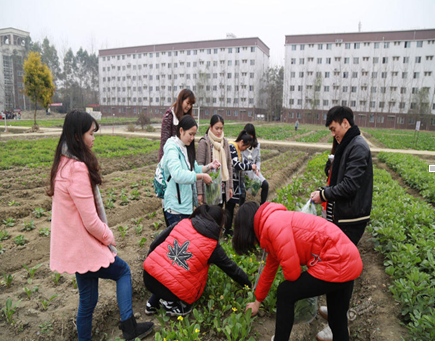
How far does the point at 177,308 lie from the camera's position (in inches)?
116

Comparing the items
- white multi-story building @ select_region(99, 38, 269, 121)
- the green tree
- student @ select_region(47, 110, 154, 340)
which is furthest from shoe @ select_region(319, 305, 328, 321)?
white multi-story building @ select_region(99, 38, 269, 121)

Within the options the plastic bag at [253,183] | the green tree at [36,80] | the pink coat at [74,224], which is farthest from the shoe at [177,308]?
the green tree at [36,80]

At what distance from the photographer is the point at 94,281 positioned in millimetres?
2348

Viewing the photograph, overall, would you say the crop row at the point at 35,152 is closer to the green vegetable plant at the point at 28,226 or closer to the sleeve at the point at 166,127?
the green vegetable plant at the point at 28,226

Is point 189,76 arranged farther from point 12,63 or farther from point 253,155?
point 253,155

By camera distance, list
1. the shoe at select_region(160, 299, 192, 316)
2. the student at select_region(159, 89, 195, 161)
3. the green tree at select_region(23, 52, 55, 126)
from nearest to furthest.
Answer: the shoe at select_region(160, 299, 192, 316)
the student at select_region(159, 89, 195, 161)
the green tree at select_region(23, 52, 55, 126)

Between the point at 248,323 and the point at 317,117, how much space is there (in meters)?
55.0

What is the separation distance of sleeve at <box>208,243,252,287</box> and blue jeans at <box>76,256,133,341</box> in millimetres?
773

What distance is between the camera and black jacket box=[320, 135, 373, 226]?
8.50 ft

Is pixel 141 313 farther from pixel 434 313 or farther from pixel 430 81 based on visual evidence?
pixel 430 81

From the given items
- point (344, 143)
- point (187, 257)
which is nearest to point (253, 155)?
point (344, 143)

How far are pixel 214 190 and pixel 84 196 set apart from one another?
7.04 ft

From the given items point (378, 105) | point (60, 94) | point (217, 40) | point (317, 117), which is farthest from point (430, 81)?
point (60, 94)

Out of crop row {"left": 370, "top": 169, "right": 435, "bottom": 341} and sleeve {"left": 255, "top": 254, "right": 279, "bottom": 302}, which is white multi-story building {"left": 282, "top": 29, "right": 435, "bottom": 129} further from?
sleeve {"left": 255, "top": 254, "right": 279, "bottom": 302}
